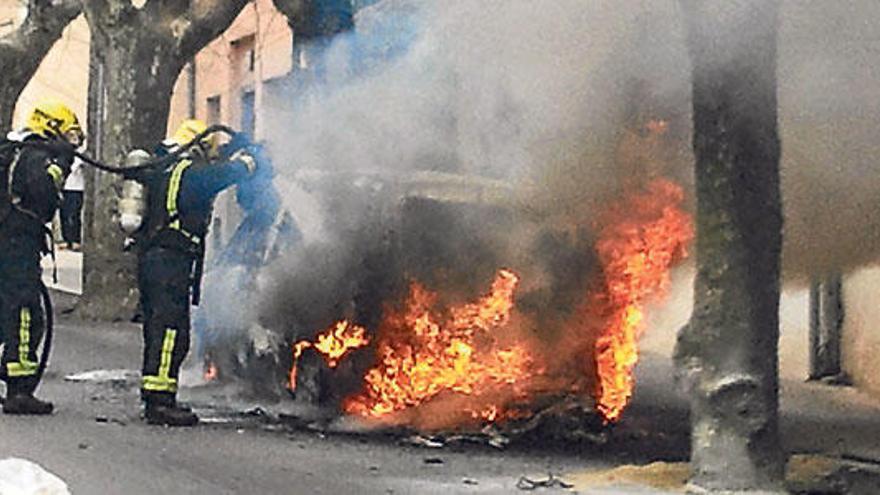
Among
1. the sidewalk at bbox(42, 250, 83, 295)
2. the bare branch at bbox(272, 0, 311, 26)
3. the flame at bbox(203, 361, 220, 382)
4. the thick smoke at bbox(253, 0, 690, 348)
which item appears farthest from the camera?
the sidewalk at bbox(42, 250, 83, 295)

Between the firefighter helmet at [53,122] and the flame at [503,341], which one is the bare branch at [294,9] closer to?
the firefighter helmet at [53,122]

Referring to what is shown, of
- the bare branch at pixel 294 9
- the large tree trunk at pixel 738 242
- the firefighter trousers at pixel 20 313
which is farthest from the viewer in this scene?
the bare branch at pixel 294 9

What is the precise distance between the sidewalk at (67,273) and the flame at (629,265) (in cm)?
1069

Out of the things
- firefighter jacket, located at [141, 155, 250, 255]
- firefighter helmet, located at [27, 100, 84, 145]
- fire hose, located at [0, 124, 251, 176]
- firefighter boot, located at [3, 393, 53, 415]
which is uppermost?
firefighter helmet, located at [27, 100, 84, 145]

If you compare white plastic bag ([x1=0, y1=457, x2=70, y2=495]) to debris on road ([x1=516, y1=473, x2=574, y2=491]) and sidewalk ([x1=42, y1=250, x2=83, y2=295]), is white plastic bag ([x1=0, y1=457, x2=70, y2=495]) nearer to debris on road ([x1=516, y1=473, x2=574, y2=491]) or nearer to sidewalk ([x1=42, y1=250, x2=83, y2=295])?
debris on road ([x1=516, y1=473, x2=574, y2=491])

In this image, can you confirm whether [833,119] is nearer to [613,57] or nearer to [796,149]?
[796,149]

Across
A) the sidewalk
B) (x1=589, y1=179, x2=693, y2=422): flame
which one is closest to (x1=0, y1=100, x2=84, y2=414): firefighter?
(x1=589, y1=179, x2=693, y2=422): flame

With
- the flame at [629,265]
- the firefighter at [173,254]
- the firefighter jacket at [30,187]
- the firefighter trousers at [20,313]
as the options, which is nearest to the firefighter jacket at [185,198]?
the firefighter at [173,254]

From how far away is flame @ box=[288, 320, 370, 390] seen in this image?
28.4 feet

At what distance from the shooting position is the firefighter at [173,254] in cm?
865

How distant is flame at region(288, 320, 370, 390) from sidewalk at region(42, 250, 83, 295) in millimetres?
10161

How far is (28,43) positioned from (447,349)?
35.3ft

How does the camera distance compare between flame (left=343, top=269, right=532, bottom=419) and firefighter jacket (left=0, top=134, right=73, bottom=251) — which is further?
firefighter jacket (left=0, top=134, right=73, bottom=251)

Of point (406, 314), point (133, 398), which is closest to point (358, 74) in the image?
point (406, 314)
